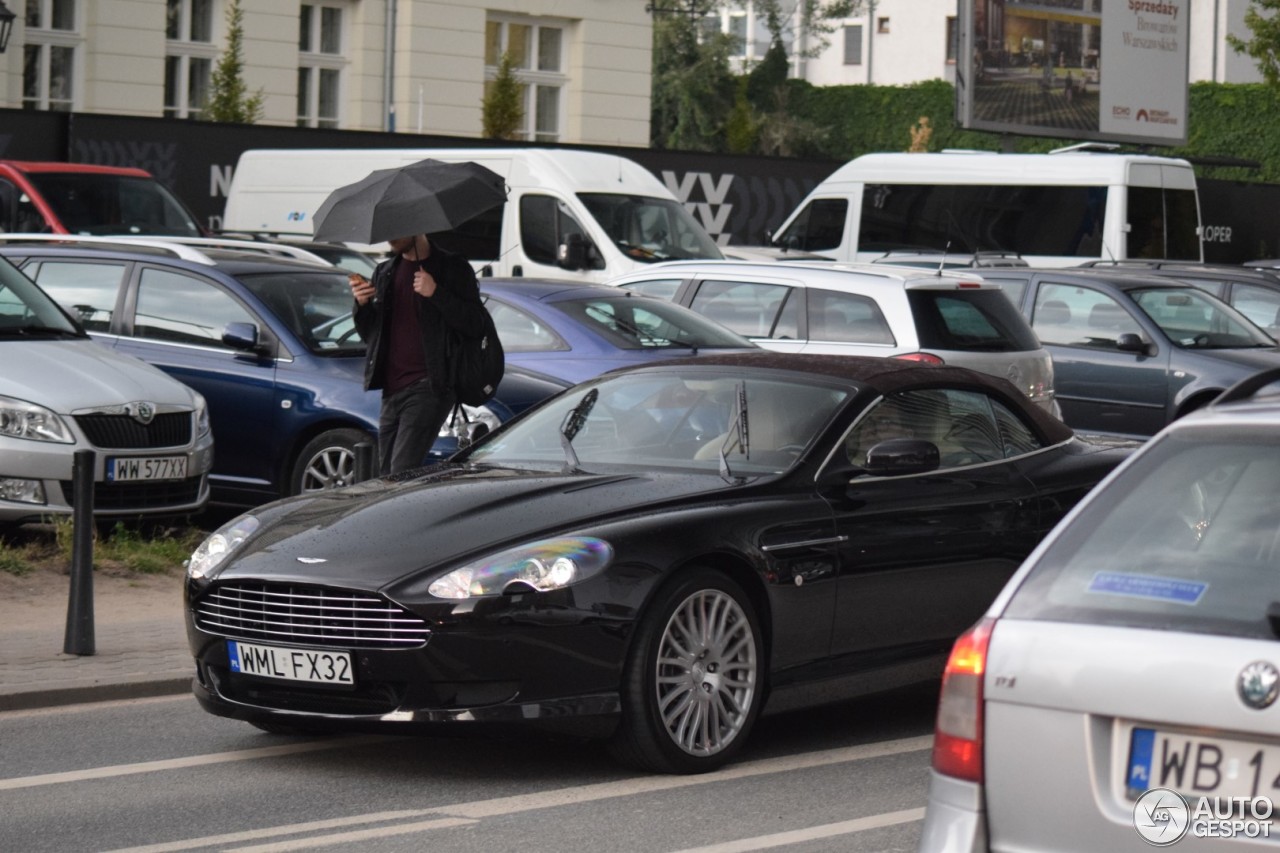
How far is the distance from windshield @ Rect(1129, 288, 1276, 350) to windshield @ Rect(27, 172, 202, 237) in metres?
9.49

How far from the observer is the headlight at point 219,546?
7.19m

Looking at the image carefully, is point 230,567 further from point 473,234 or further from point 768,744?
point 473,234

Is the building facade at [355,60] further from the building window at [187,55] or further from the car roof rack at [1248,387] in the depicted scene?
the car roof rack at [1248,387]

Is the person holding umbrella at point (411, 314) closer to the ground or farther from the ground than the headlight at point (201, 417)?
farther from the ground

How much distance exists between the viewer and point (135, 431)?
1138 cm

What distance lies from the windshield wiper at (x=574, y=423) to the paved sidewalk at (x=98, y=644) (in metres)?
1.96

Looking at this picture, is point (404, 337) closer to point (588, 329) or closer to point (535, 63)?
point (588, 329)

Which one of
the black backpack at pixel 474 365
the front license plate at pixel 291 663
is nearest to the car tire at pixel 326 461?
the black backpack at pixel 474 365

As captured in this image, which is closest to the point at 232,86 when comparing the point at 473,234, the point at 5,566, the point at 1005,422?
A: the point at 473,234

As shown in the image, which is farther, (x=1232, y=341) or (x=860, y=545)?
(x=1232, y=341)

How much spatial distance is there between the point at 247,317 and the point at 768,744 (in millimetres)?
6377

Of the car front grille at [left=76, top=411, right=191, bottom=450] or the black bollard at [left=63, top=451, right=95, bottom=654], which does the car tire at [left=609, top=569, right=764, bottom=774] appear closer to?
the black bollard at [left=63, top=451, right=95, bottom=654]

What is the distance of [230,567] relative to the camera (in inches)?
274

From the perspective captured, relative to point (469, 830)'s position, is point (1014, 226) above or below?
above
